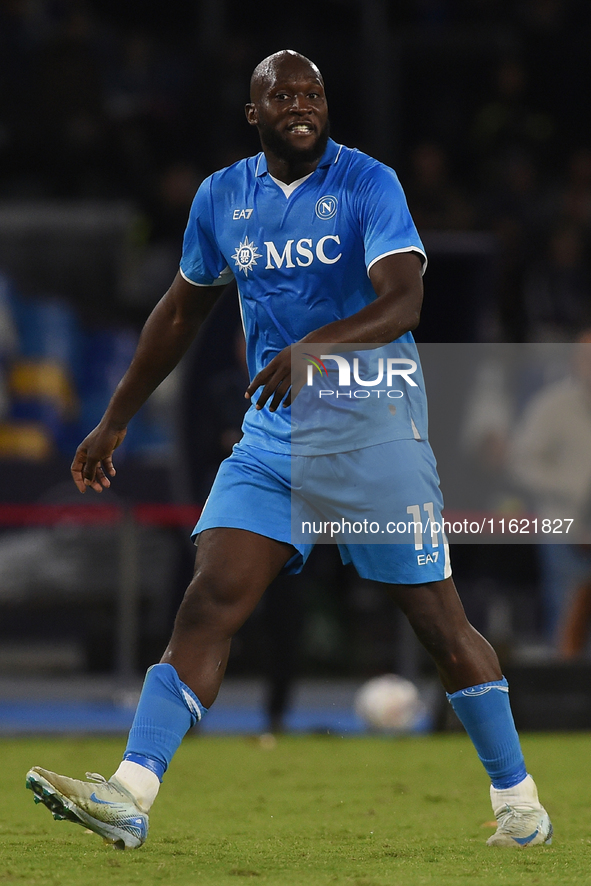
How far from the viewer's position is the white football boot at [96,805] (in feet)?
→ 11.6

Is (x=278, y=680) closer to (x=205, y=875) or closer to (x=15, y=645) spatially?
(x=15, y=645)

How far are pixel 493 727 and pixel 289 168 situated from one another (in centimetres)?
178

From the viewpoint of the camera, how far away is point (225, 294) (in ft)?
28.4

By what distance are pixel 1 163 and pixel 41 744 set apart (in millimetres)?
7857

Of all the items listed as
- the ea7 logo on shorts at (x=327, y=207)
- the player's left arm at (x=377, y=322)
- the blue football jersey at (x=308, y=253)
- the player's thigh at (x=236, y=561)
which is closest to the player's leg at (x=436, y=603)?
the blue football jersey at (x=308, y=253)

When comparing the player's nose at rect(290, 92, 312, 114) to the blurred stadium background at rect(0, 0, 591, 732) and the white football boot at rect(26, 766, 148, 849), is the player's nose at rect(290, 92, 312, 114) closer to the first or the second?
the white football boot at rect(26, 766, 148, 849)

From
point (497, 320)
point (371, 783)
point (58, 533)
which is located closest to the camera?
point (371, 783)

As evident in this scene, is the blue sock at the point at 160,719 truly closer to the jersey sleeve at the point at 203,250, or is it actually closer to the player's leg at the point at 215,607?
the player's leg at the point at 215,607

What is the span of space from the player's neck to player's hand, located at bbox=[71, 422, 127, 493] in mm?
932

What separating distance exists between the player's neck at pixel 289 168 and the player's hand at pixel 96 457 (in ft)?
3.06

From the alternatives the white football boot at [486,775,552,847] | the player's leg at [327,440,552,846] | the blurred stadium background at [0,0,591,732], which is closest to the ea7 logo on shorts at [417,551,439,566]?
the player's leg at [327,440,552,846]

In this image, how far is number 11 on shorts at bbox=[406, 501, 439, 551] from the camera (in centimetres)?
398

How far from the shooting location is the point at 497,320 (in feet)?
39.5

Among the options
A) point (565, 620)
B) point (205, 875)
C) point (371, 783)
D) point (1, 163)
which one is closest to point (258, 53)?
point (1, 163)
